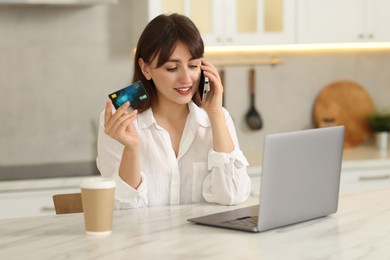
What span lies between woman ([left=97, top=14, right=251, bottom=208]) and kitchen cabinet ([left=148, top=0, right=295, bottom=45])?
1279mm

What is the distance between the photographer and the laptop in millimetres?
1896

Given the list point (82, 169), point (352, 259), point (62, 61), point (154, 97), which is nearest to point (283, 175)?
point (352, 259)

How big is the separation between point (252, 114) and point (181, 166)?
1.84m

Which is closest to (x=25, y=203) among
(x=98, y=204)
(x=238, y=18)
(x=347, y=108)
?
(x=238, y=18)

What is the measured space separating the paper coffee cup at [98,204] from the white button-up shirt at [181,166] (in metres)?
0.52

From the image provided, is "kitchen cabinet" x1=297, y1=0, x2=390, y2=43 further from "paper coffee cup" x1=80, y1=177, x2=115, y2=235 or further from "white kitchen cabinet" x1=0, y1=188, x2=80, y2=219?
"paper coffee cup" x1=80, y1=177, x2=115, y2=235

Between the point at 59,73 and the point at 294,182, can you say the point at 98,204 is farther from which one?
the point at 59,73

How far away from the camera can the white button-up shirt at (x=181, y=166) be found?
2.47 metres

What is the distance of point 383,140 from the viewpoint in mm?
4430

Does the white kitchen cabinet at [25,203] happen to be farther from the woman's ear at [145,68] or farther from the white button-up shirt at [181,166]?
the woman's ear at [145,68]

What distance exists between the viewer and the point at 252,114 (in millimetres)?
4426

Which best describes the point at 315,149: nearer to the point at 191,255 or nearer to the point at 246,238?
the point at 246,238

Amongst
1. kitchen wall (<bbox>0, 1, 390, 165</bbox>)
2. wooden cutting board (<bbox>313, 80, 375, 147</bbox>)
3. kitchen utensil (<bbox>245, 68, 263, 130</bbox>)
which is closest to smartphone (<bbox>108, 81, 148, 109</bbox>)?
kitchen wall (<bbox>0, 1, 390, 165</bbox>)

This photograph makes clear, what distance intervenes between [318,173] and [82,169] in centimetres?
200
